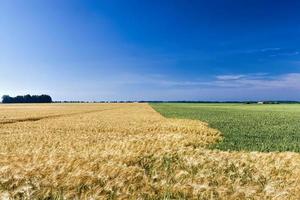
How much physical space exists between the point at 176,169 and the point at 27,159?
4.02 m

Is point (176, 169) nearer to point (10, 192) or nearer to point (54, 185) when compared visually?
point (54, 185)

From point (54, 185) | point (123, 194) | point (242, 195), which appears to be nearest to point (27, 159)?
point (54, 185)

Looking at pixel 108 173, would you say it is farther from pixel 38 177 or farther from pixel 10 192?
pixel 10 192

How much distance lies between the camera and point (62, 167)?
28.7 feet

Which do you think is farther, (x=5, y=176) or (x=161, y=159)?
(x=161, y=159)

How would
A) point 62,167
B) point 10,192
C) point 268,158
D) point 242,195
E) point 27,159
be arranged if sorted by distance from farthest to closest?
point 268,158, point 27,159, point 62,167, point 242,195, point 10,192

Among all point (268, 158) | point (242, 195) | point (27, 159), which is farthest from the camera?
point (268, 158)

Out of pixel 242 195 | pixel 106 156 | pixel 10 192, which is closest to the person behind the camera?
pixel 10 192

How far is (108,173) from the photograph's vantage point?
9.05m

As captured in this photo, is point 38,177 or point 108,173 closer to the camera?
point 38,177

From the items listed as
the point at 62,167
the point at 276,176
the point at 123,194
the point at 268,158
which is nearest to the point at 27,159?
the point at 62,167

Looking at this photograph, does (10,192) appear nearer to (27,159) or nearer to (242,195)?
(27,159)

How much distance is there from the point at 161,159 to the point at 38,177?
494 cm

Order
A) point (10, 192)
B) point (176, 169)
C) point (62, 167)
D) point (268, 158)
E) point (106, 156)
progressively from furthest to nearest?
point (268, 158) < point (106, 156) < point (176, 169) < point (62, 167) < point (10, 192)
